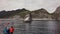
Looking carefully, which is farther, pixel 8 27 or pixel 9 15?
pixel 9 15

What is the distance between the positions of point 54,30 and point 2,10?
196cm

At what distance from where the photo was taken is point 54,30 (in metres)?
6.55

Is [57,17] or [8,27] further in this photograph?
Result: [57,17]

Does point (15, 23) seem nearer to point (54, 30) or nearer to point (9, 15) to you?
point (9, 15)

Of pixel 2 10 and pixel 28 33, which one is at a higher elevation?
pixel 2 10

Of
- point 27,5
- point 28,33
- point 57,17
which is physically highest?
point 27,5

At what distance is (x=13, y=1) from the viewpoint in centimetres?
640

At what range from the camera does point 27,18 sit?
6.40 m

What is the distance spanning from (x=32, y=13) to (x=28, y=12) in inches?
Result: 5.7

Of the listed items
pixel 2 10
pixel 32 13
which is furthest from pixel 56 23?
pixel 2 10

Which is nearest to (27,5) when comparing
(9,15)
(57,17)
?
(9,15)

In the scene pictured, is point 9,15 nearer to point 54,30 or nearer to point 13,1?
point 13,1

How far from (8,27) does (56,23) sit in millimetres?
1727

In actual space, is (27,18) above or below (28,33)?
above
